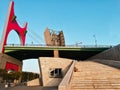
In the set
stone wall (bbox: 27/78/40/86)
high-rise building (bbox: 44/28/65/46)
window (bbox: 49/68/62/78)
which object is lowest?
stone wall (bbox: 27/78/40/86)

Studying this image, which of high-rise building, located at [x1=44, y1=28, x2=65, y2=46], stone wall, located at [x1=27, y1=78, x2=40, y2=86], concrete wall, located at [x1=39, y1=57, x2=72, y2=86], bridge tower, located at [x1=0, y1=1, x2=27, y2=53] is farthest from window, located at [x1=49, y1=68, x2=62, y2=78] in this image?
high-rise building, located at [x1=44, y1=28, x2=65, y2=46]

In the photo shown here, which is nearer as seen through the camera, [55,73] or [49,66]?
[55,73]

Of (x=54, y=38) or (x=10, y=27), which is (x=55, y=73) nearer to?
(x=10, y=27)

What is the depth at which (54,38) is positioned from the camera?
3711 inches

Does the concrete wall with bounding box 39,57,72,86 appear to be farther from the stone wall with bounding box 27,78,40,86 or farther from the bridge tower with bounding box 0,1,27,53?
the bridge tower with bounding box 0,1,27,53

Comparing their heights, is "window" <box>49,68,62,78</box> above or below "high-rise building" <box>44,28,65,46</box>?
below

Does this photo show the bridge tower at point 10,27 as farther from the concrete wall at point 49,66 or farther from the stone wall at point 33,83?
the stone wall at point 33,83

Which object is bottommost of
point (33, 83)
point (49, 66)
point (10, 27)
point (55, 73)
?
point (33, 83)

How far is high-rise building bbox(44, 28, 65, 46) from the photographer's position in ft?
298

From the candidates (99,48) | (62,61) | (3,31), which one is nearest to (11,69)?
(3,31)

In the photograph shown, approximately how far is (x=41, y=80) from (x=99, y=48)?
29.0 meters

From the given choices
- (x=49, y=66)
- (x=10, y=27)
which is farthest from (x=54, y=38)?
(x=49, y=66)

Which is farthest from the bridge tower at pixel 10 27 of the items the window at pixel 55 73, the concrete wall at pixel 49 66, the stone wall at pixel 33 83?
the stone wall at pixel 33 83

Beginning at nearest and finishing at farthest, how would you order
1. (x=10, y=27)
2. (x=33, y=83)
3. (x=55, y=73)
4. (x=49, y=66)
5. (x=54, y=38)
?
(x=33, y=83), (x=55, y=73), (x=49, y=66), (x=10, y=27), (x=54, y=38)
